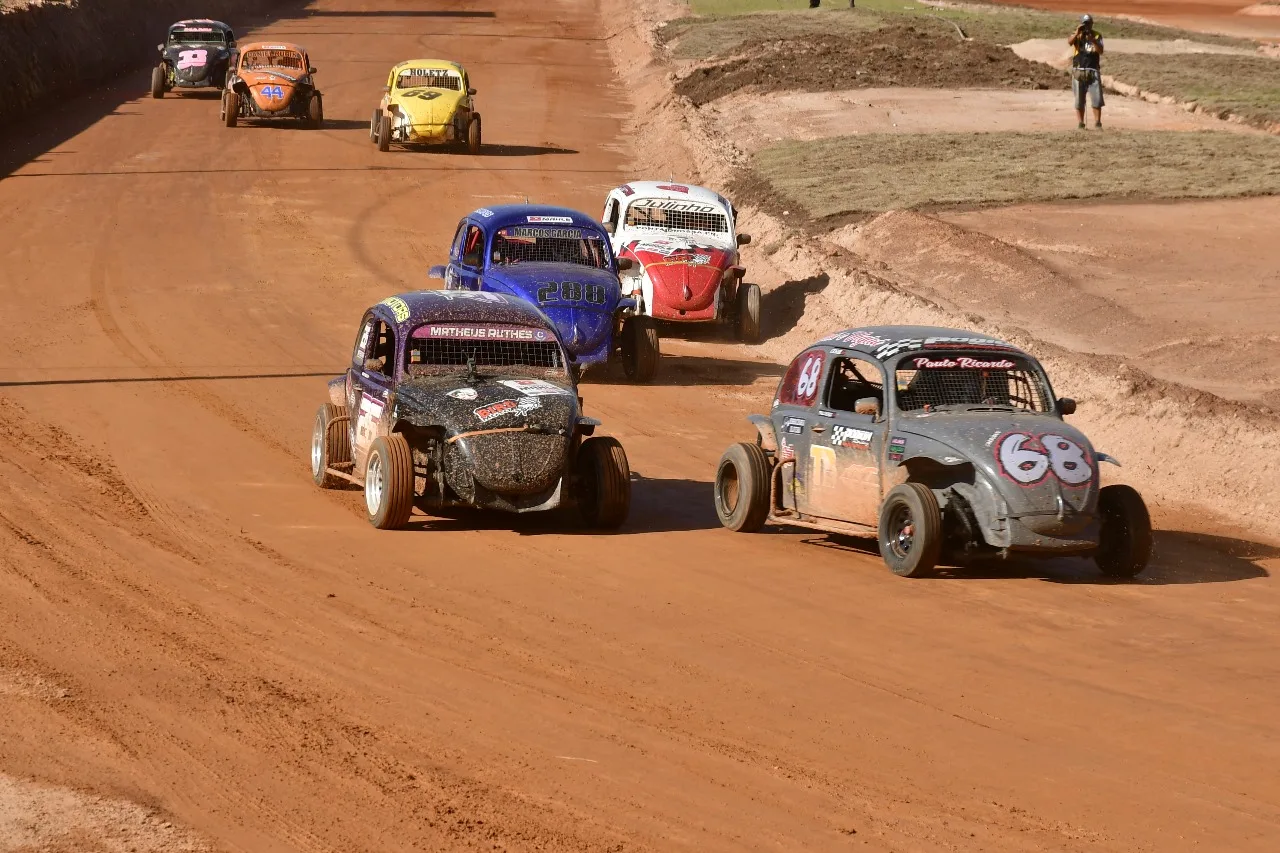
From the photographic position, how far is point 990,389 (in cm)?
1307

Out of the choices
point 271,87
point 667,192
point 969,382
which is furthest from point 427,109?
point 969,382

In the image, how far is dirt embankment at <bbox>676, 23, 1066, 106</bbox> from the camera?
1617 inches

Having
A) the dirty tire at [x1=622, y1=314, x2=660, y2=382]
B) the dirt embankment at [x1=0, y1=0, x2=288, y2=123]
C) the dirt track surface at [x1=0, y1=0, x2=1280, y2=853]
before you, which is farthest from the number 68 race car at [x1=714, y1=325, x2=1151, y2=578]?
the dirt embankment at [x1=0, y1=0, x2=288, y2=123]

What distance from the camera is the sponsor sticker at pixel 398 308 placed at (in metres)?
14.2

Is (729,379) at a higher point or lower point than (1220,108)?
lower

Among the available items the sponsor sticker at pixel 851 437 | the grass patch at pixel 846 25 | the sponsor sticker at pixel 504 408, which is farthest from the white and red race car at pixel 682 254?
the grass patch at pixel 846 25

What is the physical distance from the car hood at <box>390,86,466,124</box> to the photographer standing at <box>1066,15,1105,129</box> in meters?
11.9

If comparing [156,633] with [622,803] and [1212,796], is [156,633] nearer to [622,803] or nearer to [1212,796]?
[622,803]

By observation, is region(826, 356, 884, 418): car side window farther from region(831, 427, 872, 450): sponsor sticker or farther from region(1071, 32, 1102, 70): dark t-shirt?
region(1071, 32, 1102, 70): dark t-shirt

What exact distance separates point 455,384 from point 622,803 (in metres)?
6.14

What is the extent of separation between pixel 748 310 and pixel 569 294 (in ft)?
13.7

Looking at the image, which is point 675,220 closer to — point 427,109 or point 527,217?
point 527,217

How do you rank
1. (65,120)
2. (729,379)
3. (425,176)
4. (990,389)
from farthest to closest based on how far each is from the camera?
(65,120) < (425,176) < (729,379) < (990,389)

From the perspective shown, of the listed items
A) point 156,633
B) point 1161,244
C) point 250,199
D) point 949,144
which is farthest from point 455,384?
point 949,144
